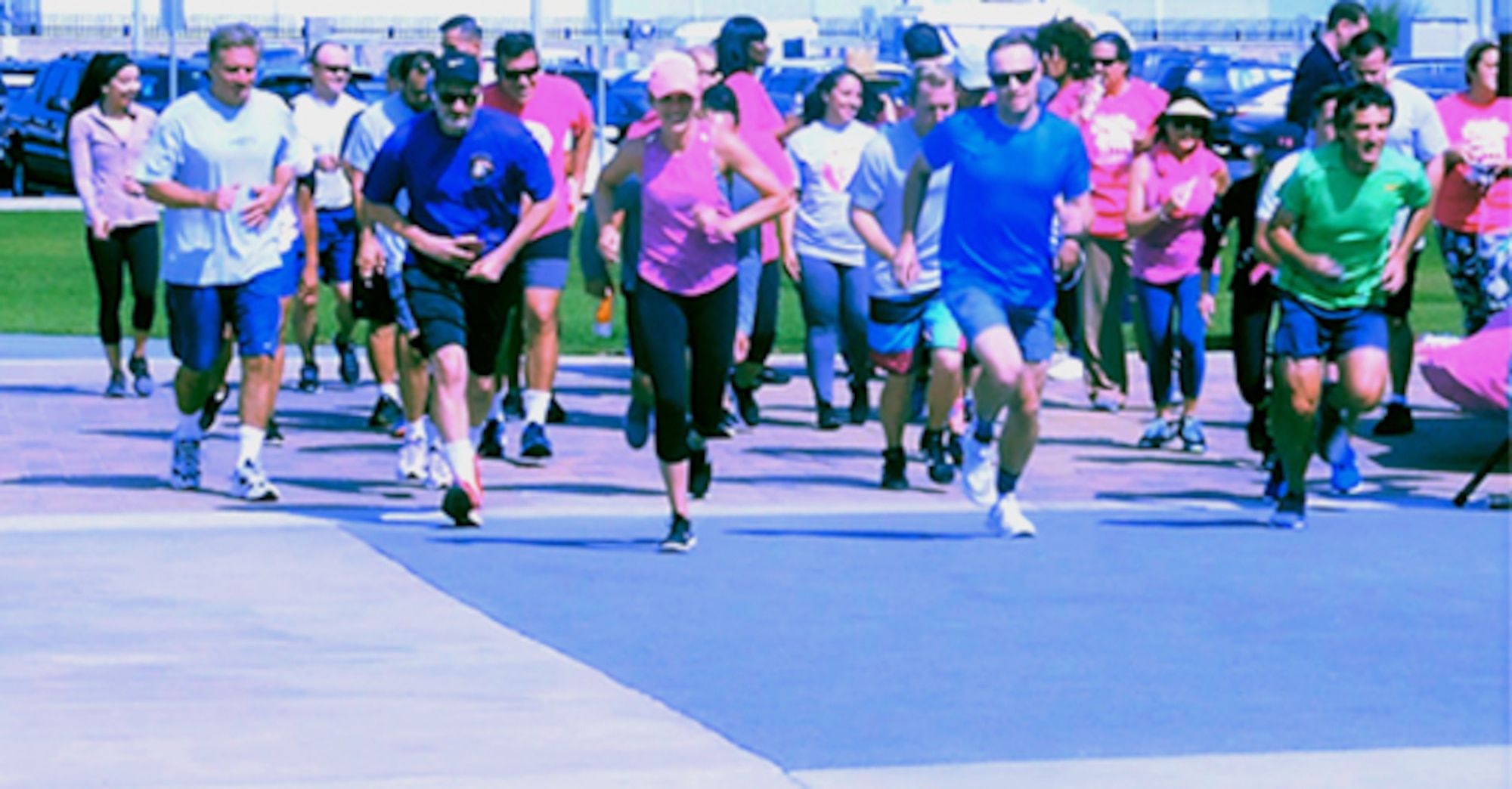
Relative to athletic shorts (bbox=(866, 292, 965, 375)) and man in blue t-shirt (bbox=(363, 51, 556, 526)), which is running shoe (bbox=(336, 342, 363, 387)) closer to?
athletic shorts (bbox=(866, 292, 965, 375))

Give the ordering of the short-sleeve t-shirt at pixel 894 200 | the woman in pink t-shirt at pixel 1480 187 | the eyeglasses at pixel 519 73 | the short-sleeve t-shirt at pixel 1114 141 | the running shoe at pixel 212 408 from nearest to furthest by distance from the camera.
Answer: the short-sleeve t-shirt at pixel 894 200, the eyeglasses at pixel 519 73, the running shoe at pixel 212 408, the woman in pink t-shirt at pixel 1480 187, the short-sleeve t-shirt at pixel 1114 141

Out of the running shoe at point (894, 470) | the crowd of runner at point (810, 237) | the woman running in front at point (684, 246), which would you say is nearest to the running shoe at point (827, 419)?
the crowd of runner at point (810, 237)

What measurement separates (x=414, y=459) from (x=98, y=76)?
448 centimetres

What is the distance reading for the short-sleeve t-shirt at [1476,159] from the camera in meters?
14.5

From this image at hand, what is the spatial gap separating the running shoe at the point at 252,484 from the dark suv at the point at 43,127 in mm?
27799

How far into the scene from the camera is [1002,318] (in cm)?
1135

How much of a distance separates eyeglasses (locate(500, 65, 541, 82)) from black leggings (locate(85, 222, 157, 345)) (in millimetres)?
3599

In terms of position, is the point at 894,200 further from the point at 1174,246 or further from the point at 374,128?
the point at 374,128

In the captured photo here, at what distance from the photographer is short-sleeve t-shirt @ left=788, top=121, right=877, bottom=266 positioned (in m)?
15.2

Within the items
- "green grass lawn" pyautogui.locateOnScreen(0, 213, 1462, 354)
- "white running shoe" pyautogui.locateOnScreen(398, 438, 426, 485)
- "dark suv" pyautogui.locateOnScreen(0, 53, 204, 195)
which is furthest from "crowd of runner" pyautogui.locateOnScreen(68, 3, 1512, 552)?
"dark suv" pyautogui.locateOnScreen(0, 53, 204, 195)

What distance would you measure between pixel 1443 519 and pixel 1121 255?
4046mm

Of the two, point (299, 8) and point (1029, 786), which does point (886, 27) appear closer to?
point (299, 8)

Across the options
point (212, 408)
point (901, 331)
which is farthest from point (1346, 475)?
point (212, 408)

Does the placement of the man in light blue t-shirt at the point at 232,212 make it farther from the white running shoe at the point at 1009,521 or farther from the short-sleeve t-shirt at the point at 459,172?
the white running shoe at the point at 1009,521
